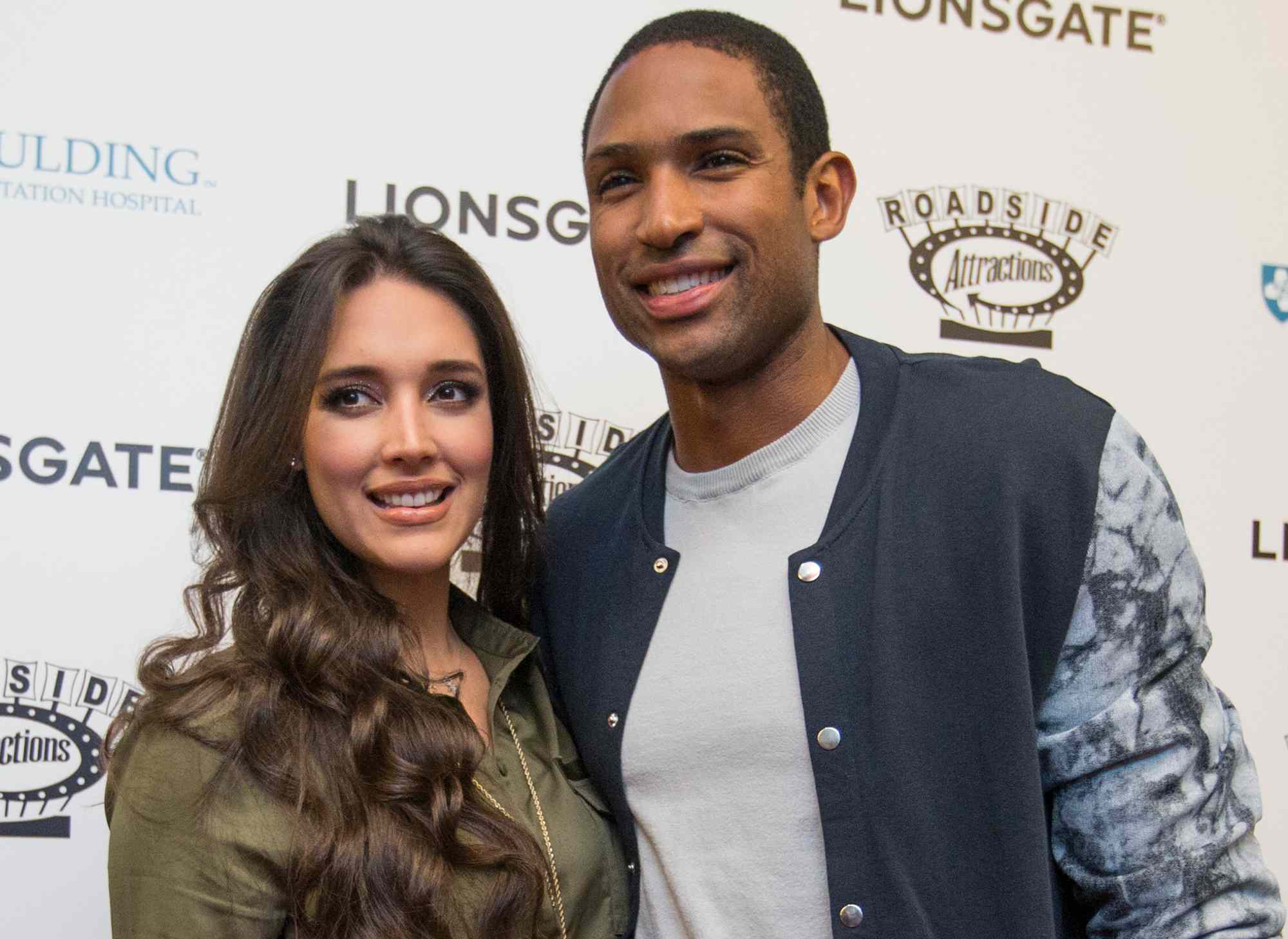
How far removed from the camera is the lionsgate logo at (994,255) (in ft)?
7.68

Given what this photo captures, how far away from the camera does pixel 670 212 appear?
150 cm

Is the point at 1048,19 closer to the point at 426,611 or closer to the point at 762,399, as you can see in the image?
the point at 762,399

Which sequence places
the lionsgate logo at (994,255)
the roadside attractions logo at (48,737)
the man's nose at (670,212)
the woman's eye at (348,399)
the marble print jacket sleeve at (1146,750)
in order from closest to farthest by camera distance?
1. the marble print jacket sleeve at (1146,750)
2. the man's nose at (670,212)
3. the woman's eye at (348,399)
4. the roadside attractions logo at (48,737)
5. the lionsgate logo at (994,255)

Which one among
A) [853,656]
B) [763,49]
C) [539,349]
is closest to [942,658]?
[853,656]

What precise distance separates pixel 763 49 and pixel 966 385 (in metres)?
0.48

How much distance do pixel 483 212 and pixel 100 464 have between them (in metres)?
0.73

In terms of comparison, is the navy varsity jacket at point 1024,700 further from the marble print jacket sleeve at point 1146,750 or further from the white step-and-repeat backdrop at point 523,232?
the white step-and-repeat backdrop at point 523,232

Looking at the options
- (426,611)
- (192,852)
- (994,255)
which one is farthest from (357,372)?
(994,255)

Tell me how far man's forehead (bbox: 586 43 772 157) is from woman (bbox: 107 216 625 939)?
306 mm

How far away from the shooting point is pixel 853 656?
142 cm

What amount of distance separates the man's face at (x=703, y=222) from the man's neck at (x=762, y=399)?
0.02 meters

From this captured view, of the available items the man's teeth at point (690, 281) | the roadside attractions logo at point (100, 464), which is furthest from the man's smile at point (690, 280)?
the roadside attractions logo at point (100, 464)

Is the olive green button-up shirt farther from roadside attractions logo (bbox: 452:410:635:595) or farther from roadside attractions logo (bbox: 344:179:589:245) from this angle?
roadside attractions logo (bbox: 344:179:589:245)

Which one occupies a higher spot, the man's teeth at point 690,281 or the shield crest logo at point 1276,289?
the shield crest logo at point 1276,289
